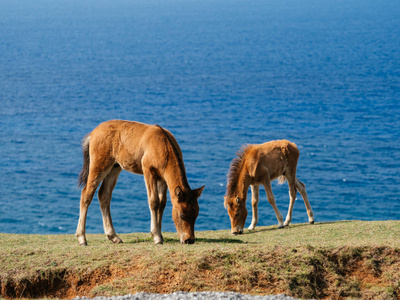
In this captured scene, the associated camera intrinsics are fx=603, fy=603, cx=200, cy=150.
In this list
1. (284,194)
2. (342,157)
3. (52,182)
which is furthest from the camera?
(342,157)

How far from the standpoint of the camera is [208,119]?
8681 centimetres

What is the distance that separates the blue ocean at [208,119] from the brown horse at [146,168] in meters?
28.6

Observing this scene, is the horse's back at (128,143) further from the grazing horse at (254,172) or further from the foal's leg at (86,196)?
the grazing horse at (254,172)

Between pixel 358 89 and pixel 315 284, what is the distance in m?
111

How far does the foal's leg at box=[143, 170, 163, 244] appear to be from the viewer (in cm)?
1603

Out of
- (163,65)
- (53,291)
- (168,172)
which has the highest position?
(168,172)

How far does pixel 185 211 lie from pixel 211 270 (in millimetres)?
2293

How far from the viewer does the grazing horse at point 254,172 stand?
67.5 feet

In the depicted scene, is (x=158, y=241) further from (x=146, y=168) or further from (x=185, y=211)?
(x=146, y=168)

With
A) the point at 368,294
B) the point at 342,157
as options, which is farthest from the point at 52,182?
the point at 368,294

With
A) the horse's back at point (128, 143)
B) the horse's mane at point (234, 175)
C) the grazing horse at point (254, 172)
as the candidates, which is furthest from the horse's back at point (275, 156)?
the horse's back at point (128, 143)

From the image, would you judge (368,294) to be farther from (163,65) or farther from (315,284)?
(163,65)

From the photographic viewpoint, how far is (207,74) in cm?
13988

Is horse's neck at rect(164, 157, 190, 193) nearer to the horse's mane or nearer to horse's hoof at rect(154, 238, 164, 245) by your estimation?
horse's hoof at rect(154, 238, 164, 245)
